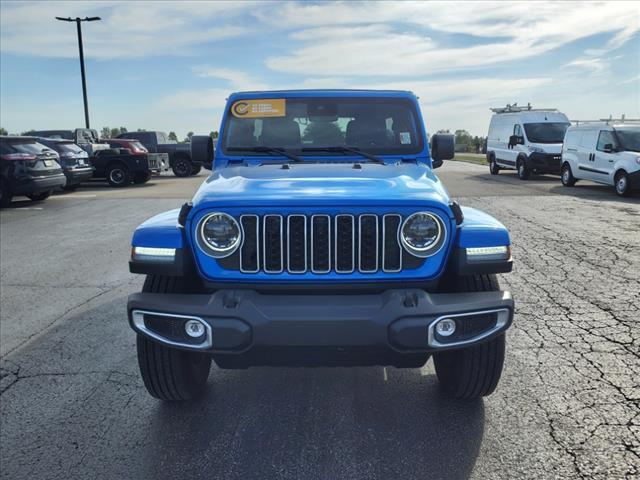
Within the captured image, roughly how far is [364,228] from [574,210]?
33.8 feet

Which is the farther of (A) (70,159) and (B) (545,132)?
(B) (545,132)

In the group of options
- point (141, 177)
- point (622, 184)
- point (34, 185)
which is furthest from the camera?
point (141, 177)

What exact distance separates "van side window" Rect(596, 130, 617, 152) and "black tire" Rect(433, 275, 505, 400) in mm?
13575

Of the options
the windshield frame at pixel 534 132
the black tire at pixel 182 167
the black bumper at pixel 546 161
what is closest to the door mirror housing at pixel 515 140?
the windshield frame at pixel 534 132

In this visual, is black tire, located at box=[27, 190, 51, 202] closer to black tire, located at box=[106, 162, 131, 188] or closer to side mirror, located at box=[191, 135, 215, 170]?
black tire, located at box=[106, 162, 131, 188]

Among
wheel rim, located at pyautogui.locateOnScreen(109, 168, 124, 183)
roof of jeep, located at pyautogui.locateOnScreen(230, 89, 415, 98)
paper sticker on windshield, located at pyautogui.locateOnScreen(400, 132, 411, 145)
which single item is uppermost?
roof of jeep, located at pyautogui.locateOnScreen(230, 89, 415, 98)

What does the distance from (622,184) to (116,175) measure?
15.9m

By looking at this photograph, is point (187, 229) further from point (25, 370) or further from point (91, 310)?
point (91, 310)

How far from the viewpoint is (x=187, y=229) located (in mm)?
2928

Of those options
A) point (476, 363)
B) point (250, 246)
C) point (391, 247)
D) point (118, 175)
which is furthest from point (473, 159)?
point (250, 246)

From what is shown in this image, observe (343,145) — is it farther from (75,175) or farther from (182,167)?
(182,167)

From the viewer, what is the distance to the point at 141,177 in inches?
790

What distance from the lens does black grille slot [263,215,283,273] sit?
2.82m

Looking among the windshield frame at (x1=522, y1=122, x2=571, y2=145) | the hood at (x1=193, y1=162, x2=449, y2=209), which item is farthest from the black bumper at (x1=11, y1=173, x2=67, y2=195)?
the windshield frame at (x1=522, y1=122, x2=571, y2=145)
